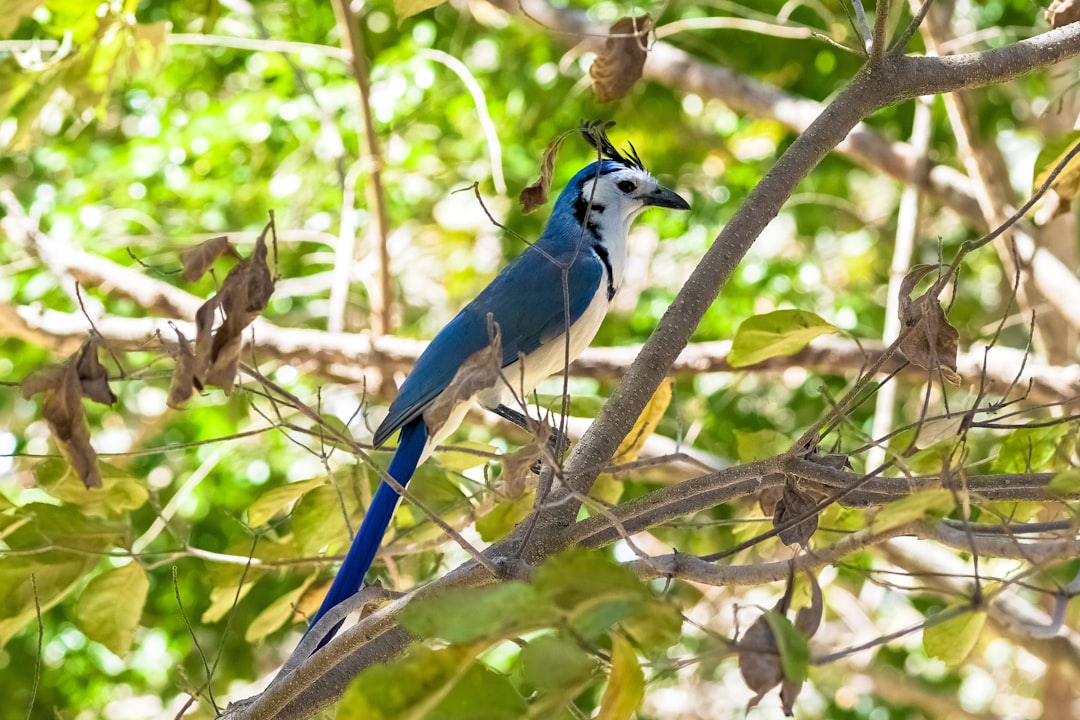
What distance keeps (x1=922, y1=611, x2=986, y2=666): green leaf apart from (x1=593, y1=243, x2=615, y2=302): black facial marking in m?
1.49

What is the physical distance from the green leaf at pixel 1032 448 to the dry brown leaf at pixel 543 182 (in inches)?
40.1

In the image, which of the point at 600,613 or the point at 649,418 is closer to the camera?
the point at 600,613

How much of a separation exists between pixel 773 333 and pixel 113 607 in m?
1.39

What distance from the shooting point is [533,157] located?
5012 millimetres

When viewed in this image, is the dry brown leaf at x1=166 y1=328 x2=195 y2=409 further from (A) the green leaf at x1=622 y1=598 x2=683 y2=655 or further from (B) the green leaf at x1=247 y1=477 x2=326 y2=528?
(B) the green leaf at x1=247 y1=477 x2=326 y2=528

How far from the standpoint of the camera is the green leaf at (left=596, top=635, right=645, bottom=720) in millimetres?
1328

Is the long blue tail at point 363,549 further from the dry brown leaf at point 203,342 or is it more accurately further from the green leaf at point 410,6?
the green leaf at point 410,6

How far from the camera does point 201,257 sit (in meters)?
1.63

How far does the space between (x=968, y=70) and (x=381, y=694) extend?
1530mm

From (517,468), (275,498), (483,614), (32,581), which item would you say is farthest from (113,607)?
(483,614)

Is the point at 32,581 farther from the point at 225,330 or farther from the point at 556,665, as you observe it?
the point at 556,665

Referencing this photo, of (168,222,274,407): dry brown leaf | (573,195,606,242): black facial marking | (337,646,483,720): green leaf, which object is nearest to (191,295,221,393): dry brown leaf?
(168,222,274,407): dry brown leaf

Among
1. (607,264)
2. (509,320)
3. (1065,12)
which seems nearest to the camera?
(1065,12)

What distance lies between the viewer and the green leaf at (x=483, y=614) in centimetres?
113
